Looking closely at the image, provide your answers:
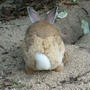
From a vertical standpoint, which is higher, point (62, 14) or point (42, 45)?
point (42, 45)

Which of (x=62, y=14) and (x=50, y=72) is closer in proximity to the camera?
(x=50, y=72)

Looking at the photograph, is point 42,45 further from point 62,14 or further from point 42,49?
point 62,14

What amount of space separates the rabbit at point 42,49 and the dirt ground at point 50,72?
160 mm

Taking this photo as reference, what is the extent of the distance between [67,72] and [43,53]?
525 mm

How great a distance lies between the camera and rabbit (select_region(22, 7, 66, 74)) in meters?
3.60

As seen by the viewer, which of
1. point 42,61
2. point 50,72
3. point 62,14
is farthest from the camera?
point 62,14

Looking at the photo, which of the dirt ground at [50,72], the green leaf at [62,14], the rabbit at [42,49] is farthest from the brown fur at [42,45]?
the green leaf at [62,14]

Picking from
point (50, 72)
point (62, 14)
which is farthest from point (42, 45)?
point (62, 14)

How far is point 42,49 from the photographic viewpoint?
3598 millimetres

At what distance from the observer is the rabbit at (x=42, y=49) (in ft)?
11.8

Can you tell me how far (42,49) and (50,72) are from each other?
1.50 feet

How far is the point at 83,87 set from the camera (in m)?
3.56

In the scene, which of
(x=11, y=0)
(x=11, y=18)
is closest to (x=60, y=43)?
(x=11, y=18)

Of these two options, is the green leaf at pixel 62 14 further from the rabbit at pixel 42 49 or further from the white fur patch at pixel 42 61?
the white fur patch at pixel 42 61
